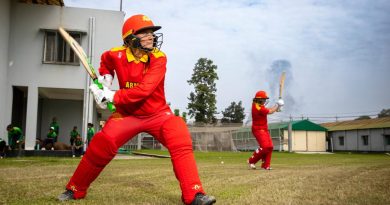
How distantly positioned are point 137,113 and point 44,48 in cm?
1820

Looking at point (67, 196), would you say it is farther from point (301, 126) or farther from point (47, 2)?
point (301, 126)

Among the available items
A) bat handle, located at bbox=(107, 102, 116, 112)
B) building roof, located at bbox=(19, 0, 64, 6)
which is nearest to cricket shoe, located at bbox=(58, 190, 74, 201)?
bat handle, located at bbox=(107, 102, 116, 112)

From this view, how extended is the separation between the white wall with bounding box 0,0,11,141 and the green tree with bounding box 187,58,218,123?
49555 mm

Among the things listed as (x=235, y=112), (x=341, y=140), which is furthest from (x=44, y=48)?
(x=235, y=112)

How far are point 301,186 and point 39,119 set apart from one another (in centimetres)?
2263

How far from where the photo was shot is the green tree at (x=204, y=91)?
6988 cm

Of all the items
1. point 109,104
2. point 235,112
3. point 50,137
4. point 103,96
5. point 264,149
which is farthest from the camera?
point 235,112

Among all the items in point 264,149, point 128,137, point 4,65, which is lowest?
point 264,149

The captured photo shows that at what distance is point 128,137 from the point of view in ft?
16.9

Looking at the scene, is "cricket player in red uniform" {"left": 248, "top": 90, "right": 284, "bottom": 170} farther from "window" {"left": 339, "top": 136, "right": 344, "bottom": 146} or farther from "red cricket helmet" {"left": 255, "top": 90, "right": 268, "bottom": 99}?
"window" {"left": 339, "top": 136, "right": 344, "bottom": 146}

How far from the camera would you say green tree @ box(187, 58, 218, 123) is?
69875mm

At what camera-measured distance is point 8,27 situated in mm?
21203

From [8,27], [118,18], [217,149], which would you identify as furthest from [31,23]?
[217,149]

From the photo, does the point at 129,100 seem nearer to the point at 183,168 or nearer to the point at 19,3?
the point at 183,168
